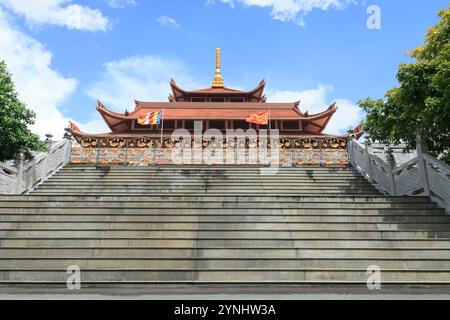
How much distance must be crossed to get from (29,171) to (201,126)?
47.5ft

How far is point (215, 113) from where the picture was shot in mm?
23781

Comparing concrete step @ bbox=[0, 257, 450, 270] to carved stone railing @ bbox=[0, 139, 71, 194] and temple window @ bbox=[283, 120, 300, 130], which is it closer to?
carved stone railing @ bbox=[0, 139, 71, 194]

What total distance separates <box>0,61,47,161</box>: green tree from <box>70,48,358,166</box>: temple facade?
3660 mm

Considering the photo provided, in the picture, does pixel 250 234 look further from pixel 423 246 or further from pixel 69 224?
pixel 69 224

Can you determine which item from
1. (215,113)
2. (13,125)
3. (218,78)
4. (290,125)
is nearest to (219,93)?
(218,78)

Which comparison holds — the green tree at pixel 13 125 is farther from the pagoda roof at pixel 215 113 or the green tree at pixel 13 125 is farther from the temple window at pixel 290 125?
the temple window at pixel 290 125

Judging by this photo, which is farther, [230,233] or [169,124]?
[169,124]

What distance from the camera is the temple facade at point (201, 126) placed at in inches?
541

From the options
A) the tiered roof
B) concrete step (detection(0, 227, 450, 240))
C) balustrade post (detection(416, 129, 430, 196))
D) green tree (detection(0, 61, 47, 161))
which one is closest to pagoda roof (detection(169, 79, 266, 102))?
the tiered roof

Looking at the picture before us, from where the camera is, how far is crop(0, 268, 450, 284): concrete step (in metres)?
5.07

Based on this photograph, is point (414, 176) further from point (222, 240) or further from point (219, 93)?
point (219, 93)

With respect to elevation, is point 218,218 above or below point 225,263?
above

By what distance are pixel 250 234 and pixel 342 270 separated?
1825 millimetres

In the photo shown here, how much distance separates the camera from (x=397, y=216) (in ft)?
22.4
